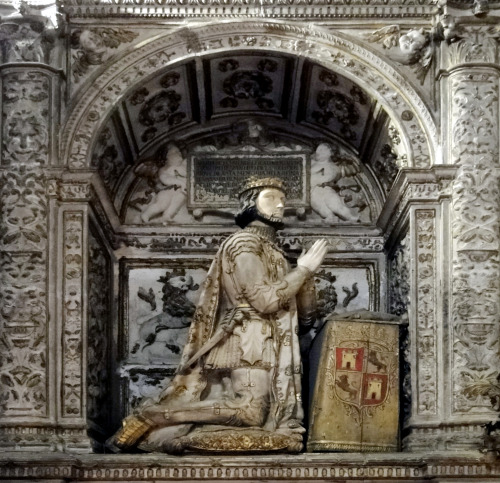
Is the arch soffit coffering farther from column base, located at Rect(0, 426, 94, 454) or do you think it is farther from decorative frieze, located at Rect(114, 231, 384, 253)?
column base, located at Rect(0, 426, 94, 454)

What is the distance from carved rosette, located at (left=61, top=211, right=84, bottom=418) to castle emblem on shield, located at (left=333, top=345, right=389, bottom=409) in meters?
1.96

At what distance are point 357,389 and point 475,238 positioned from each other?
1.47m

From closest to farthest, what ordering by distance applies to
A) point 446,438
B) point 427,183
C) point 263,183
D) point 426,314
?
1. point 446,438
2. point 426,314
3. point 427,183
4. point 263,183

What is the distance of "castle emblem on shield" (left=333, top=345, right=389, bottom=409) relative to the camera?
1307 centimetres

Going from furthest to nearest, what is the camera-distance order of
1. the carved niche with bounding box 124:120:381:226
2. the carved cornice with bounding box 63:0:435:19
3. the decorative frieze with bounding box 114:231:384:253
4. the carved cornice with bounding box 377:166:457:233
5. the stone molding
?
the carved niche with bounding box 124:120:381:226
the decorative frieze with bounding box 114:231:384:253
the carved cornice with bounding box 63:0:435:19
the carved cornice with bounding box 377:166:457:233
the stone molding

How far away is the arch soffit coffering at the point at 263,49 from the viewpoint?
45.0ft

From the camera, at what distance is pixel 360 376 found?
43.1ft

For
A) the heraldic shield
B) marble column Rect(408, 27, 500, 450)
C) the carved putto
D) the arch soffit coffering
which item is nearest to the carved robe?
the heraldic shield

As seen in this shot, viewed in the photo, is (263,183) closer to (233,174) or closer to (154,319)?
(233,174)

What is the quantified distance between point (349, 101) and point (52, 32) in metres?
2.48

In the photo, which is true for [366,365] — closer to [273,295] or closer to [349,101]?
[273,295]

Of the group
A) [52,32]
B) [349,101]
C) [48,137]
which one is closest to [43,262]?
[48,137]

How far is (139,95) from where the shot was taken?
1399 cm

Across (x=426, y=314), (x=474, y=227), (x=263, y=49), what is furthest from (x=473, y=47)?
(x=426, y=314)
